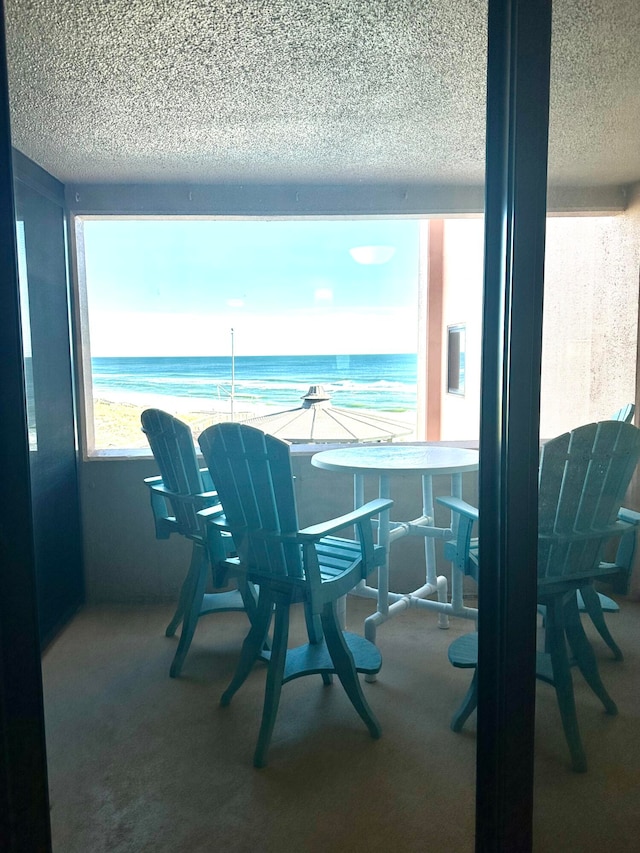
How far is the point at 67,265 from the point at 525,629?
218 centimetres

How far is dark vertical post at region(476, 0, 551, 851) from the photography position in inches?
35.7

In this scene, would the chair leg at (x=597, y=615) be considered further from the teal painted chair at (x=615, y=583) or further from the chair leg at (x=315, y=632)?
the chair leg at (x=315, y=632)

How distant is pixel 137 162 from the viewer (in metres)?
2.22

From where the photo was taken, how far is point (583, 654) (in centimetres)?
109

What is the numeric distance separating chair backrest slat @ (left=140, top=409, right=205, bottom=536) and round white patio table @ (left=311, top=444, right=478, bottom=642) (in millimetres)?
A: 467

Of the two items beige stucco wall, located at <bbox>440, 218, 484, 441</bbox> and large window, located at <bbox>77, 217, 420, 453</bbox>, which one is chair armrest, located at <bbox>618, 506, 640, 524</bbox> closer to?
beige stucco wall, located at <bbox>440, 218, 484, 441</bbox>

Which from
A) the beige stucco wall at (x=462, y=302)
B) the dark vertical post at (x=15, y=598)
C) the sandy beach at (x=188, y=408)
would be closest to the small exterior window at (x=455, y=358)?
the beige stucco wall at (x=462, y=302)

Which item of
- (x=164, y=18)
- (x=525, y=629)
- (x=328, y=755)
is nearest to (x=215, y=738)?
(x=328, y=755)

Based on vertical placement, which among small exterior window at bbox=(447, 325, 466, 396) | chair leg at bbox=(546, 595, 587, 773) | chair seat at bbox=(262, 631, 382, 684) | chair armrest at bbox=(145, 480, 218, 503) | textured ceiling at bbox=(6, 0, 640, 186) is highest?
textured ceiling at bbox=(6, 0, 640, 186)

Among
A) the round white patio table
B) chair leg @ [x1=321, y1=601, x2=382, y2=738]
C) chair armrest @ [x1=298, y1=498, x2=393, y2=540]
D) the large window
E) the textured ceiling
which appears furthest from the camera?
the large window

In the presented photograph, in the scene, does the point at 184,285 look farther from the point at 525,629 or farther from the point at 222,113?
the point at 525,629

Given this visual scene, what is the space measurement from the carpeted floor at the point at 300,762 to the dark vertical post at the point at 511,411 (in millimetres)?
66

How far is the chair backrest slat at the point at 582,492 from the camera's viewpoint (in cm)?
101

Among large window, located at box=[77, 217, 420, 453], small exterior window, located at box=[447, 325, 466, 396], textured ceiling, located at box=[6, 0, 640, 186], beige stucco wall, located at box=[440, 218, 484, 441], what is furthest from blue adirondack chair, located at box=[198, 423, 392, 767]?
large window, located at box=[77, 217, 420, 453]
